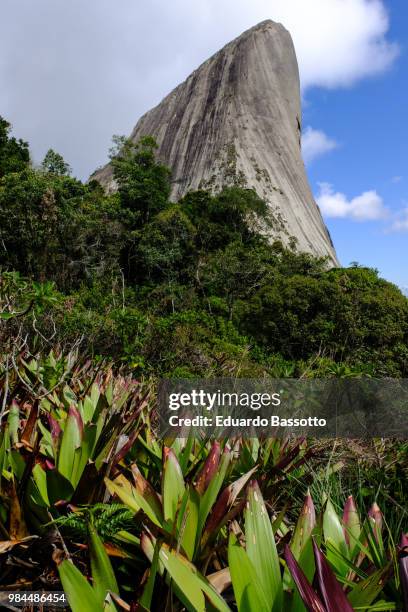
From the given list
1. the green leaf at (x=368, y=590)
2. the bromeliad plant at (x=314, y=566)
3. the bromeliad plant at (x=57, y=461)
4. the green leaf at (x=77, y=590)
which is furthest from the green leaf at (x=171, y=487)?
the green leaf at (x=368, y=590)

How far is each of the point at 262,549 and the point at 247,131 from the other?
135 feet

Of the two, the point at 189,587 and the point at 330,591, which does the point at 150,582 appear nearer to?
the point at 189,587

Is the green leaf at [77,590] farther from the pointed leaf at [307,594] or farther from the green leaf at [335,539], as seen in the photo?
the green leaf at [335,539]

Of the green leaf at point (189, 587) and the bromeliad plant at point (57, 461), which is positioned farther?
the bromeliad plant at point (57, 461)

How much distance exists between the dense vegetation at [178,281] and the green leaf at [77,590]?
21.3ft

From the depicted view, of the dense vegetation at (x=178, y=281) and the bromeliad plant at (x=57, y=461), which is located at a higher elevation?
the dense vegetation at (x=178, y=281)

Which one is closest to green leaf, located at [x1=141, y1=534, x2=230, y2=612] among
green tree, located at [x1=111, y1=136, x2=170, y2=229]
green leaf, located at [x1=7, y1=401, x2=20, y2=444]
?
green leaf, located at [x1=7, y1=401, x2=20, y2=444]

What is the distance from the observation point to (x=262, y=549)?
3.92ft

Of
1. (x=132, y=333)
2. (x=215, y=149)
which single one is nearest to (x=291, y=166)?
(x=215, y=149)

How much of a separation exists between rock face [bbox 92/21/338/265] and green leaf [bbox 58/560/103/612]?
31801 millimetres

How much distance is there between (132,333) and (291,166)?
114 ft

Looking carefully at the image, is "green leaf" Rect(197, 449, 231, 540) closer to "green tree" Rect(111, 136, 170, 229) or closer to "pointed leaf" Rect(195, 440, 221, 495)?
"pointed leaf" Rect(195, 440, 221, 495)

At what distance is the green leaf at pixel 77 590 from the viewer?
1011mm

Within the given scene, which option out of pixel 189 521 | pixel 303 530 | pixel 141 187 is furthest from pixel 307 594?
pixel 141 187
